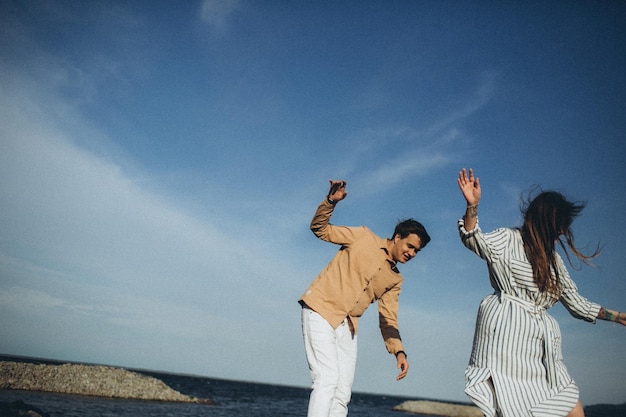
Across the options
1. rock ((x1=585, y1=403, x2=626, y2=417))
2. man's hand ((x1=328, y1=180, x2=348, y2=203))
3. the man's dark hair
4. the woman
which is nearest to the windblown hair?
the woman

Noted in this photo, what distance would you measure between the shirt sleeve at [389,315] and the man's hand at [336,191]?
1374mm

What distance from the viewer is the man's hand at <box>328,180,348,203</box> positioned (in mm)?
3805

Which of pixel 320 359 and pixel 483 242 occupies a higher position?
pixel 483 242

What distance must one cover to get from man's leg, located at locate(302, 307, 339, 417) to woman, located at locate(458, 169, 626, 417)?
120 cm

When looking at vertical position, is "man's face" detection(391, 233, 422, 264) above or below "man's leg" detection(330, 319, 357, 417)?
above

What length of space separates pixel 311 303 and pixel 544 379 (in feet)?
6.43

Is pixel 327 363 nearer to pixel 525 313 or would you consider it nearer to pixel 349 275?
pixel 349 275

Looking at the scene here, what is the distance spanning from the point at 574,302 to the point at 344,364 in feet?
6.93

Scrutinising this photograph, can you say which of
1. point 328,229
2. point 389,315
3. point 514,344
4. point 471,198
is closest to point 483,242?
point 471,198

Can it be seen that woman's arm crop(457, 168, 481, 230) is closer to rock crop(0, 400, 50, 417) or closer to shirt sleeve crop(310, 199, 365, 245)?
shirt sleeve crop(310, 199, 365, 245)

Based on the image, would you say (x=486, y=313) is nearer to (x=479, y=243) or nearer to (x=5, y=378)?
(x=479, y=243)

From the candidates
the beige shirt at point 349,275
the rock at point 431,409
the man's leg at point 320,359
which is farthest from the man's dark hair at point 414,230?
the rock at point 431,409

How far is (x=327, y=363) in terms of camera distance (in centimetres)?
362

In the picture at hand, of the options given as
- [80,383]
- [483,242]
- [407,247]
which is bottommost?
[80,383]
